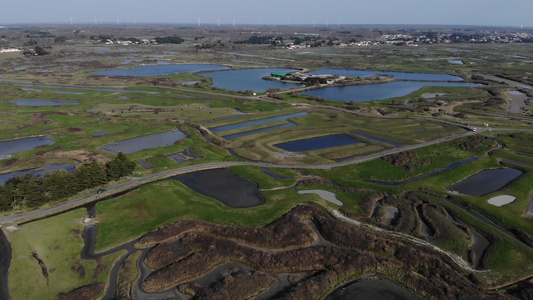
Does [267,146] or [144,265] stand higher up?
[267,146]

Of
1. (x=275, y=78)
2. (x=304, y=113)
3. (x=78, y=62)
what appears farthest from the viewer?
(x=78, y=62)

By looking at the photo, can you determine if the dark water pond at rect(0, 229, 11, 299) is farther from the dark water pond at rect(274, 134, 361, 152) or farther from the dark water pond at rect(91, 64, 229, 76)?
the dark water pond at rect(91, 64, 229, 76)

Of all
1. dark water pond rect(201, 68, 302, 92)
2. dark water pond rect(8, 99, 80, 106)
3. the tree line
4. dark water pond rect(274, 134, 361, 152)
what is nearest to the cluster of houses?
dark water pond rect(201, 68, 302, 92)

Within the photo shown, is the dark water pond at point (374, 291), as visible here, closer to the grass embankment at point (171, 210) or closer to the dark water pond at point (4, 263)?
the grass embankment at point (171, 210)

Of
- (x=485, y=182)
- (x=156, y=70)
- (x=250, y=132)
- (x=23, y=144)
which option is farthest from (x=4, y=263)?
(x=156, y=70)

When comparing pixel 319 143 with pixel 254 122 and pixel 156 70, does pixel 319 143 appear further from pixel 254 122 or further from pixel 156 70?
pixel 156 70

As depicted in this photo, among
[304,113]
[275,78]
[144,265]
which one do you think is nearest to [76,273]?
[144,265]

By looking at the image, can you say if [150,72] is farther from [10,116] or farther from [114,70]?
[10,116]
